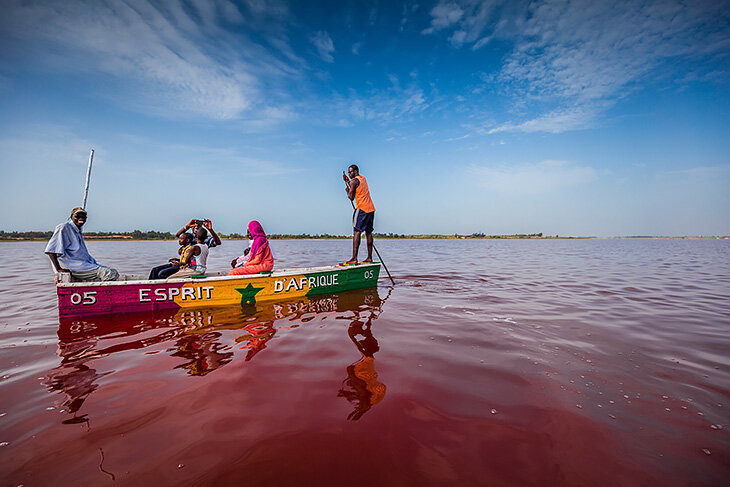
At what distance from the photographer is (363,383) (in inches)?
128

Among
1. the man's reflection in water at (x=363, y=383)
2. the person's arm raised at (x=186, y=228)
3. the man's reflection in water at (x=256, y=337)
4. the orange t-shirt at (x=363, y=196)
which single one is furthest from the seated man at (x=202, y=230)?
the man's reflection in water at (x=363, y=383)

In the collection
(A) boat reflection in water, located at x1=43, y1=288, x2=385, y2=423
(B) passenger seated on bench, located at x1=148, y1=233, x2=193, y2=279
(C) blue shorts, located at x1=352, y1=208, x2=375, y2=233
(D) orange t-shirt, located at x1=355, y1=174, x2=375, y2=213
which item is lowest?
(A) boat reflection in water, located at x1=43, y1=288, x2=385, y2=423

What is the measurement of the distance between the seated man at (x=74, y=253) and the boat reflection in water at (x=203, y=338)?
0.93m

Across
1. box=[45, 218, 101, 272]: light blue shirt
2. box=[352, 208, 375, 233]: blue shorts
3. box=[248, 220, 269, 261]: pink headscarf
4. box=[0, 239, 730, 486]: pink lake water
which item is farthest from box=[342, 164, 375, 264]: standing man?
box=[45, 218, 101, 272]: light blue shirt

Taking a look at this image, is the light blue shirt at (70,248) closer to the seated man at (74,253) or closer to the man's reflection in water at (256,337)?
the seated man at (74,253)

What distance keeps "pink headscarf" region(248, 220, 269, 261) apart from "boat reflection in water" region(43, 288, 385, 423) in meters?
1.34

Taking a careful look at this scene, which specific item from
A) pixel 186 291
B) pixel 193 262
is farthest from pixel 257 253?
pixel 186 291

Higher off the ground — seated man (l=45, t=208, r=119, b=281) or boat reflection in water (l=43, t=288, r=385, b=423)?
seated man (l=45, t=208, r=119, b=281)

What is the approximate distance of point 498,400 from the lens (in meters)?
2.91

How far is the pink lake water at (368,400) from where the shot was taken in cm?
208

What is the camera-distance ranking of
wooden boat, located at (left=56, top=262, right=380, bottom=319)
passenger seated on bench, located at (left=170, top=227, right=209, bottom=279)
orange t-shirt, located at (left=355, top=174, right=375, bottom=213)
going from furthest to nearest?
orange t-shirt, located at (left=355, top=174, right=375, bottom=213), passenger seated on bench, located at (left=170, top=227, right=209, bottom=279), wooden boat, located at (left=56, top=262, right=380, bottom=319)

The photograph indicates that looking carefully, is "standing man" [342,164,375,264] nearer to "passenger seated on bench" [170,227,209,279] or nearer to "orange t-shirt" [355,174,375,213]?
"orange t-shirt" [355,174,375,213]

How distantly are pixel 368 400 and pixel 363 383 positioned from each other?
34cm

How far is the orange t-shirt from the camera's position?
8.92 metres
